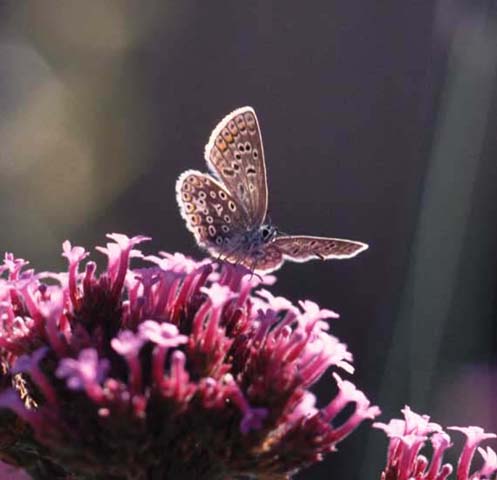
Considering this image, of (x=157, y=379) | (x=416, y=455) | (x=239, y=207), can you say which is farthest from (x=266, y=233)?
(x=157, y=379)

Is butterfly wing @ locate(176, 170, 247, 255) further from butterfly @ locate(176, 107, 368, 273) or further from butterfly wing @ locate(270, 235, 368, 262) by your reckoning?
butterfly wing @ locate(270, 235, 368, 262)

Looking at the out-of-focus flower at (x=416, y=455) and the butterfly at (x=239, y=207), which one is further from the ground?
the butterfly at (x=239, y=207)

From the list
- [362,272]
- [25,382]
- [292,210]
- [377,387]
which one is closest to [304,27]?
[292,210]

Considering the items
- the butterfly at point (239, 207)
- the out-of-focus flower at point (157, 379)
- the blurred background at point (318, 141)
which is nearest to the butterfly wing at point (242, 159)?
the butterfly at point (239, 207)

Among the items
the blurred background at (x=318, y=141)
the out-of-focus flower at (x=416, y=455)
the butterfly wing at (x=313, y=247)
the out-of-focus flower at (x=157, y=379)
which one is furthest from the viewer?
the blurred background at (x=318, y=141)

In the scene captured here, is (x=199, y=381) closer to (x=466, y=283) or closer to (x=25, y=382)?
(x=25, y=382)

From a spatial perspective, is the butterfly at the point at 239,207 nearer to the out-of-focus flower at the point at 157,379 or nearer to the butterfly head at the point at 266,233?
the butterfly head at the point at 266,233
